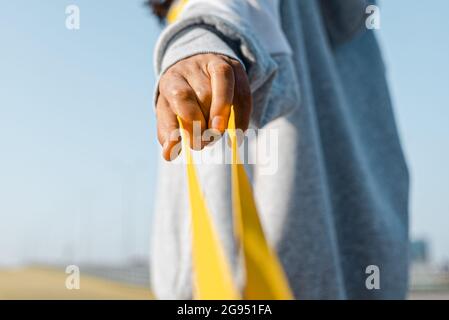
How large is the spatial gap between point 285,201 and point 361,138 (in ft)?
0.88

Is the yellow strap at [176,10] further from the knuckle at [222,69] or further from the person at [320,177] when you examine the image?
the knuckle at [222,69]

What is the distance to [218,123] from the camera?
1.37 feet

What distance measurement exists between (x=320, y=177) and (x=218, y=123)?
0.53 metres

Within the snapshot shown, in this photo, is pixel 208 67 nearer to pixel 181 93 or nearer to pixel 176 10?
pixel 181 93

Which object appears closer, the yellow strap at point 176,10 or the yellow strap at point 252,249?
the yellow strap at point 252,249

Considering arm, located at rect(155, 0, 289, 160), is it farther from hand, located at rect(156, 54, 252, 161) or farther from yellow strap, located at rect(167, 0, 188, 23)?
yellow strap, located at rect(167, 0, 188, 23)

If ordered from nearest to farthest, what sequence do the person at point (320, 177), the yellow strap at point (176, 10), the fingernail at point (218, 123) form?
the fingernail at point (218, 123) < the yellow strap at point (176, 10) < the person at point (320, 177)

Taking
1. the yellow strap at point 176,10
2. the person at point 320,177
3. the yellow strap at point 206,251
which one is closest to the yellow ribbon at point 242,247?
the yellow strap at point 206,251

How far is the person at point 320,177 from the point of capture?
875 millimetres

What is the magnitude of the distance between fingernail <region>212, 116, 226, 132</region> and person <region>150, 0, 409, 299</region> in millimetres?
243

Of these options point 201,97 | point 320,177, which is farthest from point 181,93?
point 320,177

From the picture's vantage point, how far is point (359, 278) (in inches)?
37.4

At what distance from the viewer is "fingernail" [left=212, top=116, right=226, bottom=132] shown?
1.36ft
